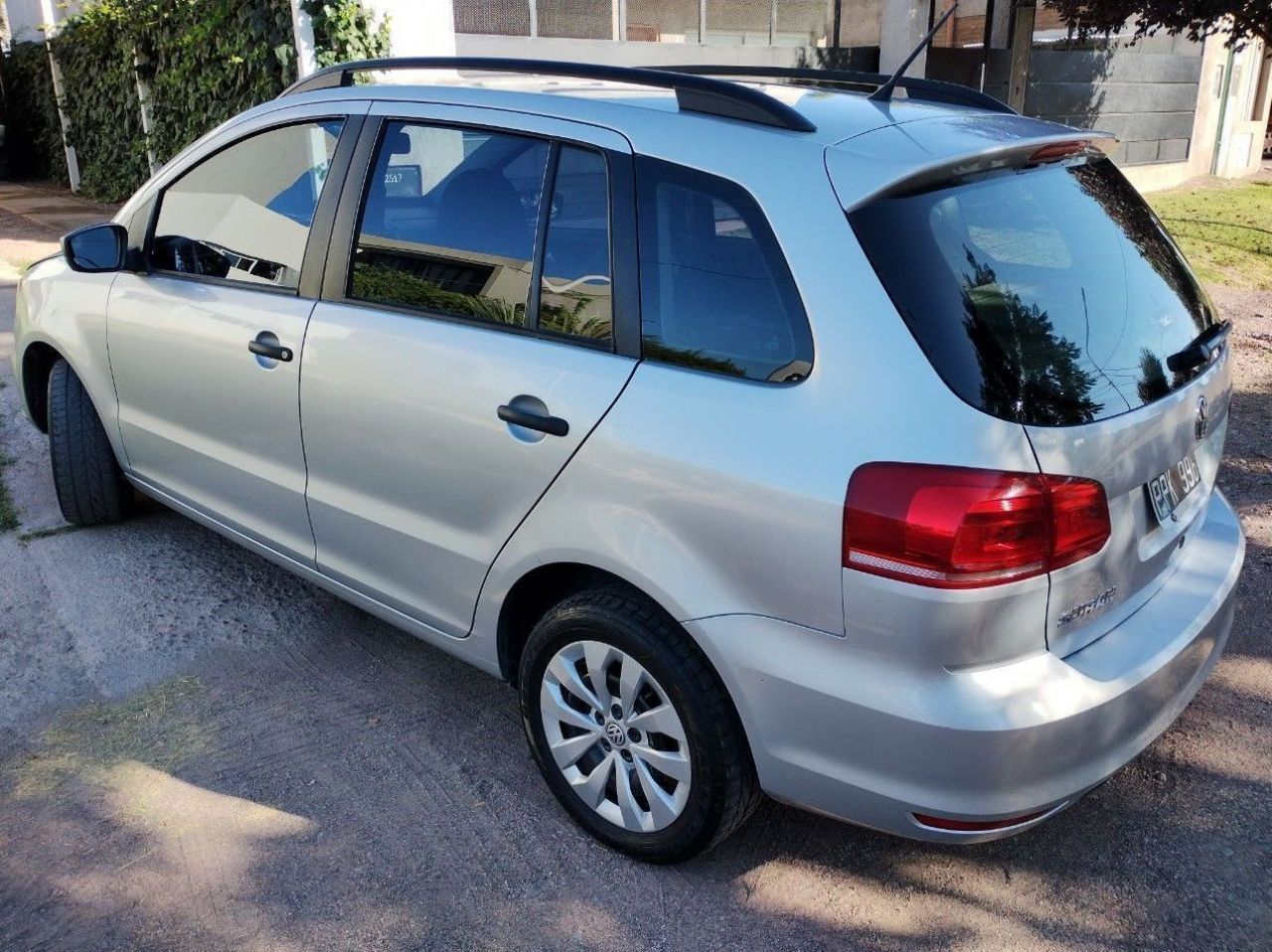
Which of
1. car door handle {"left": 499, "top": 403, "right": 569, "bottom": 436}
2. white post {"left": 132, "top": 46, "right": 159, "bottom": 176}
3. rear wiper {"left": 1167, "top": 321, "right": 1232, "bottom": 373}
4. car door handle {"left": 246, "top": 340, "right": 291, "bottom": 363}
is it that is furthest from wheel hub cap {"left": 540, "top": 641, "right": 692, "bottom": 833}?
white post {"left": 132, "top": 46, "right": 159, "bottom": 176}

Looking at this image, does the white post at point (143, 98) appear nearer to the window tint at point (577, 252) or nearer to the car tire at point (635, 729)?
the window tint at point (577, 252)

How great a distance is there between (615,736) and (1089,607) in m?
1.12

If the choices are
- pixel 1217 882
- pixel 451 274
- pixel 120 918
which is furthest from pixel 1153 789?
pixel 120 918

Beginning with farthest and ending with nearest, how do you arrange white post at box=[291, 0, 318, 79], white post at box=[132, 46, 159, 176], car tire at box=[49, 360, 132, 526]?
1. white post at box=[132, 46, 159, 176]
2. white post at box=[291, 0, 318, 79]
3. car tire at box=[49, 360, 132, 526]

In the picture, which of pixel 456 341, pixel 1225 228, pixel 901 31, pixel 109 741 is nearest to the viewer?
pixel 456 341

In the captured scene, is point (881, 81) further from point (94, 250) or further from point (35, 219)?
point (35, 219)

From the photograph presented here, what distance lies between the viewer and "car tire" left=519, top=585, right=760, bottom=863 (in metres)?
2.55

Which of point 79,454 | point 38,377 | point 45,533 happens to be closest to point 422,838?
point 79,454

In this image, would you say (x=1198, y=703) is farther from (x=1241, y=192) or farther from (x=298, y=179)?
(x=1241, y=192)

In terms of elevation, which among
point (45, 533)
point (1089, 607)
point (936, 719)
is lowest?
point (45, 533)

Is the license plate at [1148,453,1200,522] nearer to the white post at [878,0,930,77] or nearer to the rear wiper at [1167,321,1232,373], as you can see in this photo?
the rear wiper at [1167,321,1232,373]

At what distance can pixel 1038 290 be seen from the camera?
8.31ft

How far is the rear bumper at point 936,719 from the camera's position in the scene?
2.24m

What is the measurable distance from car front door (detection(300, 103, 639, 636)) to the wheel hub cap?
0.37 meters
